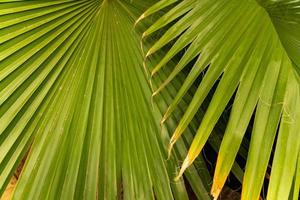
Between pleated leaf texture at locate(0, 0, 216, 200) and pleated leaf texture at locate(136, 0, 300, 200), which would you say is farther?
pleated leaf texture at locate(0, 0, 216, 200)

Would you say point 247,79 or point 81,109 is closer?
point 247,79

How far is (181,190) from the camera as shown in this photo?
36.8 inches

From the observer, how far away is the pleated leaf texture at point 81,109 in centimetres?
91

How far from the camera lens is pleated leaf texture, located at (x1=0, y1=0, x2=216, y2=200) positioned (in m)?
0.91

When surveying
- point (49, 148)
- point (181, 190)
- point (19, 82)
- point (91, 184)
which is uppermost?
point (19, 82)

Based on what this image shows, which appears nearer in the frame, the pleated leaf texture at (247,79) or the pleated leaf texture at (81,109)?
the pleated leaf texture at (247,79)

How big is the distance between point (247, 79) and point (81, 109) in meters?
0.42

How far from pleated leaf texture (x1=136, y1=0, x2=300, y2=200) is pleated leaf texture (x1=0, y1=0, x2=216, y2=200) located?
0.46ft

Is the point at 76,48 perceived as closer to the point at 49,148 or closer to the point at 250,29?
the point at 49,148

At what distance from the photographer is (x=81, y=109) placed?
38.7 inches

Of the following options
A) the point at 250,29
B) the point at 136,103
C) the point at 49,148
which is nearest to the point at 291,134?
the point at 250,29

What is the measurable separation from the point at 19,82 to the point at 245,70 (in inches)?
22.5

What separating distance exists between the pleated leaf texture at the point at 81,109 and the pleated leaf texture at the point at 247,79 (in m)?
0.14

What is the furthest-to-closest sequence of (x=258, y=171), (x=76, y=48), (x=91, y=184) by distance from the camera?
(x=76, y=48), (x=91, y=184), (x=258, y=171)
